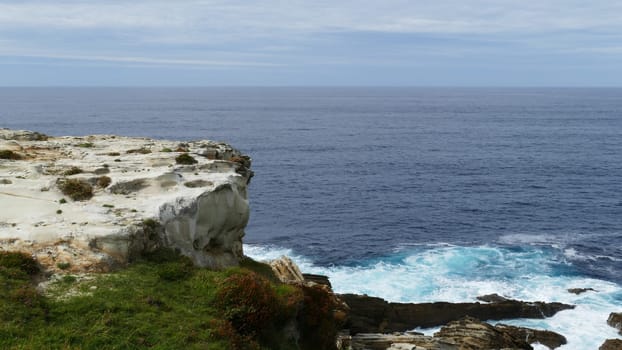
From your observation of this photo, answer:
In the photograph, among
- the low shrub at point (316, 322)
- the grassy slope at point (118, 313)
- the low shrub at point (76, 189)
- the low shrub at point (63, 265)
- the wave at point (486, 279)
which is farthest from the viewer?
the wave at point (486, 279)

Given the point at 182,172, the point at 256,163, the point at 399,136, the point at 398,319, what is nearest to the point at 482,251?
the point at 398,319

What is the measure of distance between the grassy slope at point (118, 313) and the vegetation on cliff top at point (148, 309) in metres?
0.03

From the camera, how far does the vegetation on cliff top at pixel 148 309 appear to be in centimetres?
1630

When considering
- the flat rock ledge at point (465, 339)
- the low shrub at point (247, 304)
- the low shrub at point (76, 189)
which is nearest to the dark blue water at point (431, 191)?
the flat rock ledge at point (465, 339)

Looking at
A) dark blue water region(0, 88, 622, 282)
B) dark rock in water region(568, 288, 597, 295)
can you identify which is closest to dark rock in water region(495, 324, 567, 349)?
dark rock in water region(568, 288, 597, 295)

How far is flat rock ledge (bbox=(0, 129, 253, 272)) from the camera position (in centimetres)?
2102

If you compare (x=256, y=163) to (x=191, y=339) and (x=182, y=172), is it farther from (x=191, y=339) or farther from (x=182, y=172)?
(x=191, y=339)

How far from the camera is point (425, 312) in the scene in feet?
154

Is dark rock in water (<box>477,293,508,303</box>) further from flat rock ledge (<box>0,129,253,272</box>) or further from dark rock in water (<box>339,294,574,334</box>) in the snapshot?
flat rock ledge (<box>0,129,253,272</box>)

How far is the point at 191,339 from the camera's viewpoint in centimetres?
1712

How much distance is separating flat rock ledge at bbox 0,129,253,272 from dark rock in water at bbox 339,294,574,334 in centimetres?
1756

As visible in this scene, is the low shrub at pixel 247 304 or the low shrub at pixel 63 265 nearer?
the low shrub at pixel 247 304

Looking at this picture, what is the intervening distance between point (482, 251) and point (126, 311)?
5280 cm

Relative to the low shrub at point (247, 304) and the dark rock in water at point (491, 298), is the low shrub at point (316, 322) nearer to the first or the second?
the low shrub at point (247, 304)
